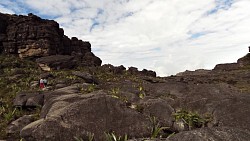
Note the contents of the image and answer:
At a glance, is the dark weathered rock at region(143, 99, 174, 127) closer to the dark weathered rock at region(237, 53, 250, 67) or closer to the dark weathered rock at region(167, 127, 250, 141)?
the dark weathered rock at region(167, 127, 250, 141)

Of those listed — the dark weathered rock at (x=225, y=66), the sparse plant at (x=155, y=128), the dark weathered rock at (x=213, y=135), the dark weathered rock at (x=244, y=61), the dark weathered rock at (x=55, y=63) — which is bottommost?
the sparse plant at (x=155, y=128)

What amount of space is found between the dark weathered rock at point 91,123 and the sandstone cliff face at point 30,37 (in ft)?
199

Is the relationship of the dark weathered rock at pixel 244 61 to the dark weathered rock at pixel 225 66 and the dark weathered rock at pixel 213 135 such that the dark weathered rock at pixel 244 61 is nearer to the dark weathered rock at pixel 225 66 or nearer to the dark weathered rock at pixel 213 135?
the dark weathered rock at pixel 225 66

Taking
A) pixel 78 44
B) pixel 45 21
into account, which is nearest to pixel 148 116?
pixel 45 21

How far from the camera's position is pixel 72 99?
16.2 m

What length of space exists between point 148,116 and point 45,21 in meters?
73.5

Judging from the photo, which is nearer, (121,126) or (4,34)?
(121,126)

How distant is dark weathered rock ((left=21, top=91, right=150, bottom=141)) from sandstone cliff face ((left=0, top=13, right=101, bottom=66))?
60.7 metres

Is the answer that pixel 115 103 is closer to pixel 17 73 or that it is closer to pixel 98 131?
pixel 98 131

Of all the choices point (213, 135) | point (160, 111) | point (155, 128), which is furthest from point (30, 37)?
point (213, 135)

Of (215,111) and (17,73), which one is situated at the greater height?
(17,73)

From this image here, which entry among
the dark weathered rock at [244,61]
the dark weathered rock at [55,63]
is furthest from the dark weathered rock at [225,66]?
the dark weathered rock at [55,63]

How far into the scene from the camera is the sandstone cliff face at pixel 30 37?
2793 inches

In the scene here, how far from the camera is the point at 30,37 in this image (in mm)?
71188
